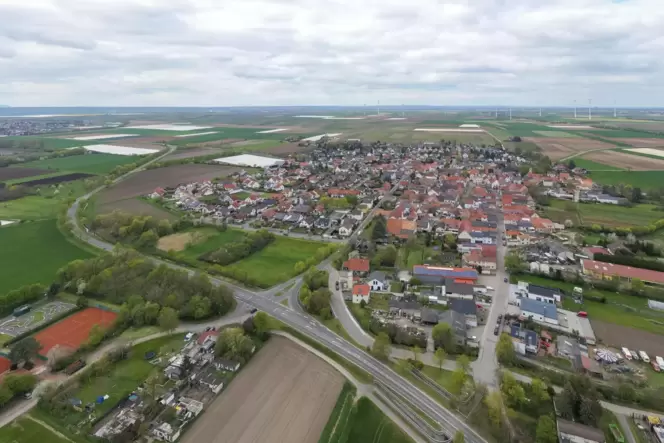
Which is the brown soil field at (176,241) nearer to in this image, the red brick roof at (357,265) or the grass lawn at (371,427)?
the red brick roof at (357,265)

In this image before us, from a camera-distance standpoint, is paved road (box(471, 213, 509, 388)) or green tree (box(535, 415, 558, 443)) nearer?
green tree (box(535, 415, 558, 443))

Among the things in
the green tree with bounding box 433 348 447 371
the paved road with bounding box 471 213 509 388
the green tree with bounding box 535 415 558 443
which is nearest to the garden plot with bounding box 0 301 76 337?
the green tree with bounding box 433 348 447 371

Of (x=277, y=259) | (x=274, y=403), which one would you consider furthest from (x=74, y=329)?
(x=277, y=259)

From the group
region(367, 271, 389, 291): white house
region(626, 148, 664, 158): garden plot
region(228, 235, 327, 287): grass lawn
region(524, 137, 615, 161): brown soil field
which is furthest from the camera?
region(524, 137, 615, 161): brown soil field

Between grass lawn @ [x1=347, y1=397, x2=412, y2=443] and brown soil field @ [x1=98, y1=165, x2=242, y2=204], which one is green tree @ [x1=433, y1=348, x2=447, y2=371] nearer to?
grass lawn @ [x1=347, y1=397, x2=412, y2=443]

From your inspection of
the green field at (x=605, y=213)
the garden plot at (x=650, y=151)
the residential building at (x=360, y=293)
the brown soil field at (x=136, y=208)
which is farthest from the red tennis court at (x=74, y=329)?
the garden plot at (x=650, y=151)

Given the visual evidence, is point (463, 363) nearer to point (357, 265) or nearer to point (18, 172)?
point (357, 265)

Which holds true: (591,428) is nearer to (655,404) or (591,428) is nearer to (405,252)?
(655,404)
